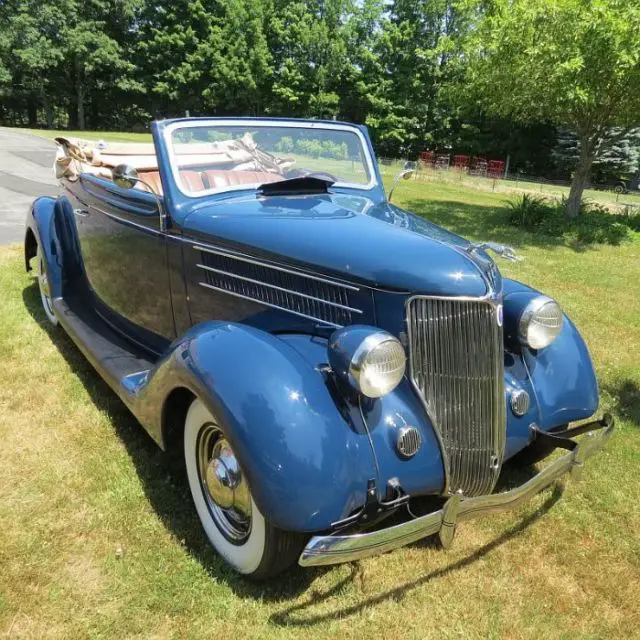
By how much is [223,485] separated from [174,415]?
18.5 inches

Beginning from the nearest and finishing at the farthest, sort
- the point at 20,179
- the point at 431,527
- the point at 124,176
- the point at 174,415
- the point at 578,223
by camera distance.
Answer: the point at 431,527 → the point at 174,415 → the point at 124,176 → the point at 578,223 → the point at 20,179

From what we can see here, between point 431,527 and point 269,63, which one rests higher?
point 269,63

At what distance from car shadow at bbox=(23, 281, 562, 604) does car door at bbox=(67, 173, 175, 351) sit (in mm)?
535

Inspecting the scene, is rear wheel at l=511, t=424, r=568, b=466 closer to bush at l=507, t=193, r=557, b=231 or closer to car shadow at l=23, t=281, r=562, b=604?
car shadow at l=23, t=281, r=562, b=604

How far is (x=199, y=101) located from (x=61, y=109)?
1353cm

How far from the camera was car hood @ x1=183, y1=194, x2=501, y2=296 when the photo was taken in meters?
2.20

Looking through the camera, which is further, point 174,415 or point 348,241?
point 174,415

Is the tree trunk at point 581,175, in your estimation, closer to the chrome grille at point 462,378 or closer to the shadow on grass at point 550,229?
the shadow on grass at point 550,229

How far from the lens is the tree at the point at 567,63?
9.09 metres

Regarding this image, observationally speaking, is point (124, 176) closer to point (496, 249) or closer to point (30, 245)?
point (496, 249)

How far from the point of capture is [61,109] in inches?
1718

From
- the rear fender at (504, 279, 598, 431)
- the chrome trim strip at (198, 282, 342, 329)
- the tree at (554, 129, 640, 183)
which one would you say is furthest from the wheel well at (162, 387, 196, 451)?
the tree at (554, 129, 640, 183)

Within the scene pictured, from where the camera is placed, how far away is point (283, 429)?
1.93 meters

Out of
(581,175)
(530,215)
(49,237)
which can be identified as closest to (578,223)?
(530,215)
